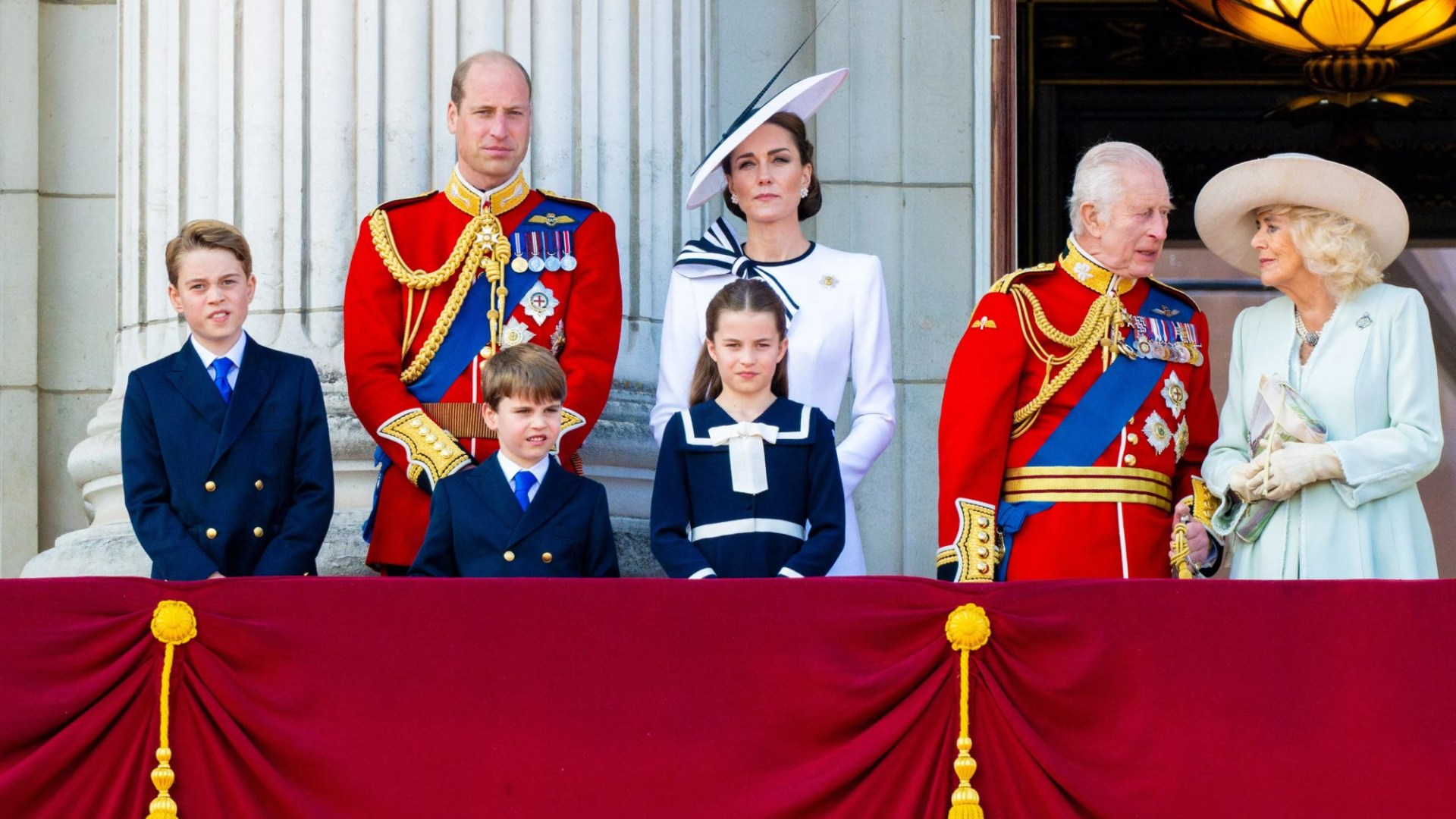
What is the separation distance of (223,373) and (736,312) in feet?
3.71

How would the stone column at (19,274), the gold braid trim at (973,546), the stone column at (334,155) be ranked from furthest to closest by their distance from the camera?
the stone column at (19,274), the stone column at (334,155), the gold braid trim at (973,546)

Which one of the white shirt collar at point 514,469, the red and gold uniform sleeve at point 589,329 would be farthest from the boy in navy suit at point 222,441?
the red and gold uniform sleeve at point 589,329

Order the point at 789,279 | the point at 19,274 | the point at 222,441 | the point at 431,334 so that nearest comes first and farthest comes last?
the point at 222,441 < the point at 431,334 < the point at 789,279 < the point at 19,274

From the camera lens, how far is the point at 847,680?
4.70 metres

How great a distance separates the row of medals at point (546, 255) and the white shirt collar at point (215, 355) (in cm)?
71

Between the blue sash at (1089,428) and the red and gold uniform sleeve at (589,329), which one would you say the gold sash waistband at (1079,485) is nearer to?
the blue sash at (1089,428)

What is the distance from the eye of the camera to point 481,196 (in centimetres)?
602

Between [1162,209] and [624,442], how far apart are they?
161cm

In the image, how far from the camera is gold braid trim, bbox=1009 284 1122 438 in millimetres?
5742

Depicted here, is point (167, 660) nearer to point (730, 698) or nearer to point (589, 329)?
point (730, 698)

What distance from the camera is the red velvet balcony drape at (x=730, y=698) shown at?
15.3ft

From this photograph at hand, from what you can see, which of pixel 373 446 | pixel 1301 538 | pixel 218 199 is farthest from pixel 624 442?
pixel 1301 538

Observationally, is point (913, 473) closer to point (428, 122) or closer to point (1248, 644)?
point (428, 122)

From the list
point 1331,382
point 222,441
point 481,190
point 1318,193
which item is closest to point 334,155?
point 481,190
